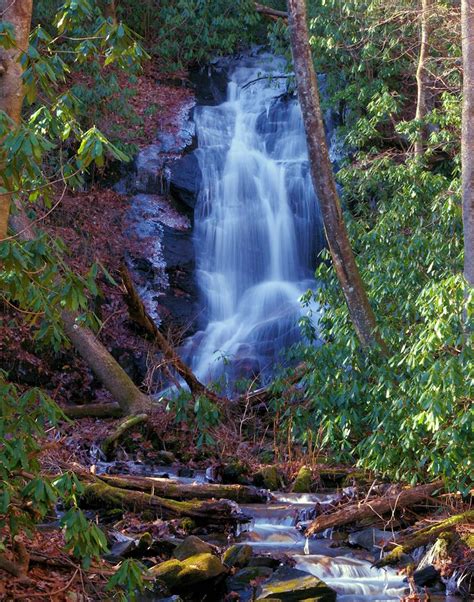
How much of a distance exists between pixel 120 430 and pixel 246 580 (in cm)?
500

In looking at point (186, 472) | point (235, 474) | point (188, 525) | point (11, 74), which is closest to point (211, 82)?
point (186, 472)

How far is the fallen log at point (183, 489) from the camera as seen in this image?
28.5ft

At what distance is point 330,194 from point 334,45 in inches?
321

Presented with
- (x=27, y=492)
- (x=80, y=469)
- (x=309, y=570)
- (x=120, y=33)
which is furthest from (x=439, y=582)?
(x=120, y=33)

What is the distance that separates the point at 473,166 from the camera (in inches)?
353

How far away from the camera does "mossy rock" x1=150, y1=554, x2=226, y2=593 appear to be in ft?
21.2

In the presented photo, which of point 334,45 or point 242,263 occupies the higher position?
point 334,45

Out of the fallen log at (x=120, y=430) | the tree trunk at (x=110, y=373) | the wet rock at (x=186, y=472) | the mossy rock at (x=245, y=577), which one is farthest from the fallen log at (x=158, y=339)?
the mossy rock at (x=245, y=577)

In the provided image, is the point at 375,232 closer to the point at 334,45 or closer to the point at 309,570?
the point at 309,570

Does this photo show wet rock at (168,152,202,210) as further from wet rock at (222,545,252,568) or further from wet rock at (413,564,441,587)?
wet rock at (413,564,441,587)

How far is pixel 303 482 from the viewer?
9867 millimetres

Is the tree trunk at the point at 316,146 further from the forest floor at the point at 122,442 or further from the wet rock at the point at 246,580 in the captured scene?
the wet rock at the point at 246,580

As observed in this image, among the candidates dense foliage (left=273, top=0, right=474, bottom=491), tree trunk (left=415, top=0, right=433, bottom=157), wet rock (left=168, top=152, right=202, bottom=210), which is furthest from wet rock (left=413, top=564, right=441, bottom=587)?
wet rock (left=168, top=152, right=202, bottom=210)

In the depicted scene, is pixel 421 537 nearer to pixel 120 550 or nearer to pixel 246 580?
pixel 246 580
